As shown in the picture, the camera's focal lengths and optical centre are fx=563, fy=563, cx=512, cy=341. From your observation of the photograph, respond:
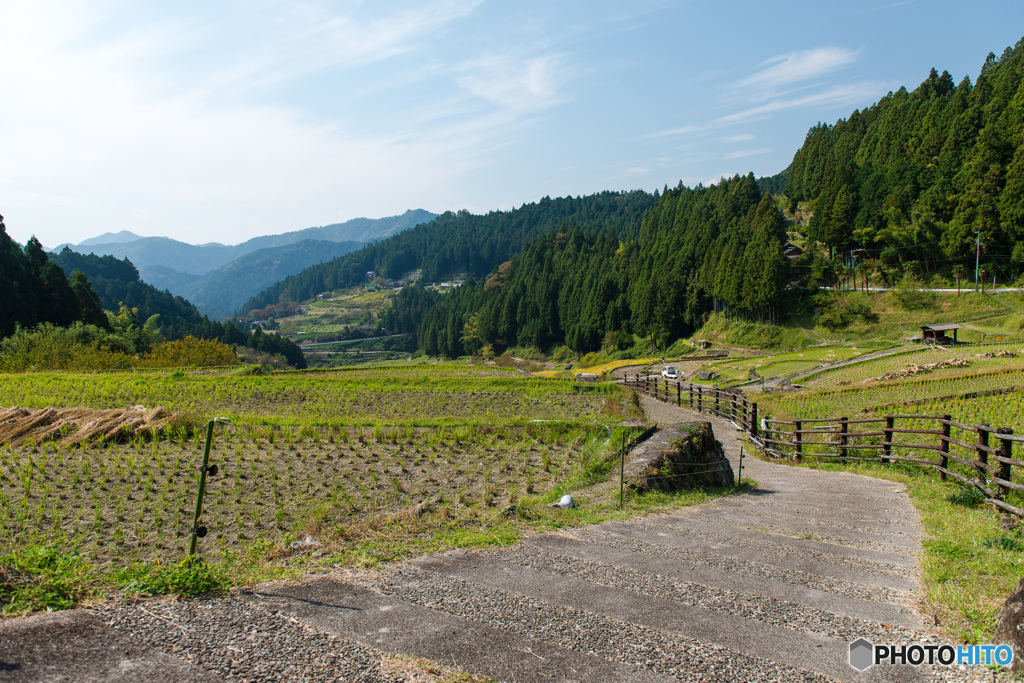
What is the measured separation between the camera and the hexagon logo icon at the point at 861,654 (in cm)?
394

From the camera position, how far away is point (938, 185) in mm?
65625

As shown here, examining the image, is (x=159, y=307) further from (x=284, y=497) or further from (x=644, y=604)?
(x=644, y=604)

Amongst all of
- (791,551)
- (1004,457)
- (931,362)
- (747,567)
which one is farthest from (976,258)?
(747,567)

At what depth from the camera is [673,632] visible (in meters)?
4.38

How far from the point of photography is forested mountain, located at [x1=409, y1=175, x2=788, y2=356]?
221 feet

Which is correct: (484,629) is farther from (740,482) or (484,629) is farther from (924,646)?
(740,482)

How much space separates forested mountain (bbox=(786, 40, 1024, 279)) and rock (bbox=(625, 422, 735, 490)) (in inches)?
2343

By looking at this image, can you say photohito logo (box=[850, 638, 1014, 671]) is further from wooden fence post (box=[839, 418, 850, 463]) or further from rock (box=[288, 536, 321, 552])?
wooden fence post (box=[839, 418, 850, 463])

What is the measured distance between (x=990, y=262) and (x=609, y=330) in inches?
1676

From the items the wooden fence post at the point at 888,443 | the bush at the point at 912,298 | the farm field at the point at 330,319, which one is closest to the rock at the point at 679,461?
the wooden fence post at the point at 888,443

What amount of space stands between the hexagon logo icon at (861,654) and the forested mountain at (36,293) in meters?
55.4

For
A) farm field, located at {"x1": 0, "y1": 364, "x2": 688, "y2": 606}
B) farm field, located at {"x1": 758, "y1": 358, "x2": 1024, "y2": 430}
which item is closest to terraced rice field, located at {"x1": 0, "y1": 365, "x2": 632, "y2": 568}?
farm field, located at {"x1": 0, "y1": 364, "x2": 688, "y2": 606}

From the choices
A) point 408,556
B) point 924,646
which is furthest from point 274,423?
point 924,646

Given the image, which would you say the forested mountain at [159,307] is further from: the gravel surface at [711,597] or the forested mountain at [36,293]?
the gravel surface at [711,597]
